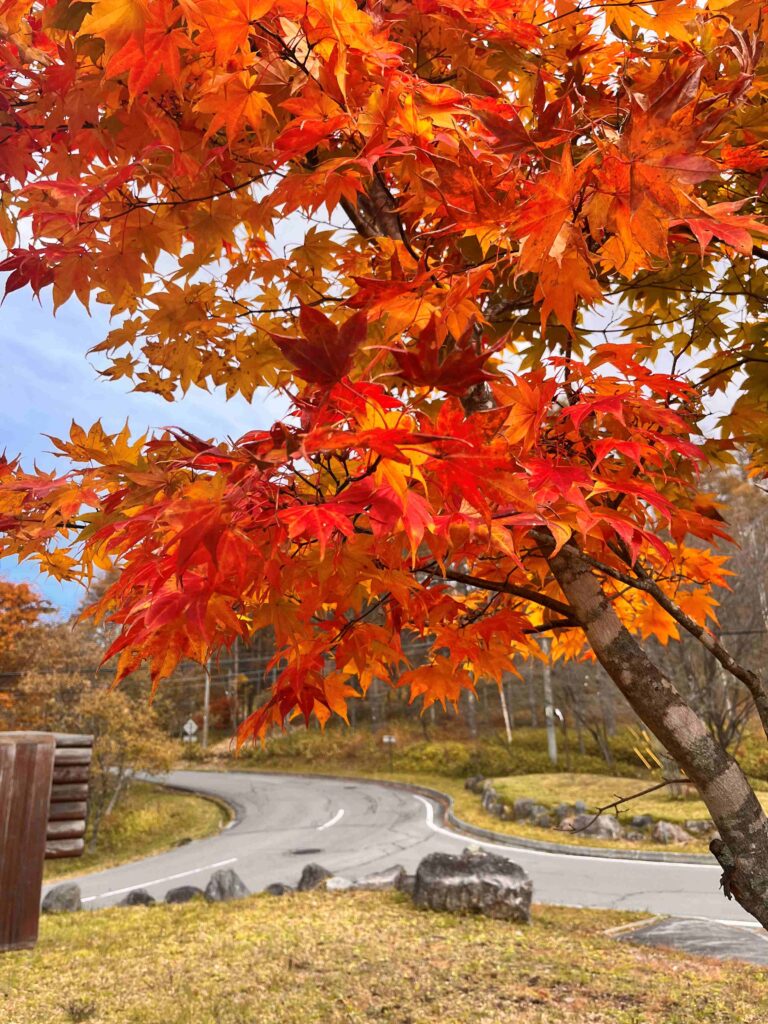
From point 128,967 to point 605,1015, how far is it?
317 cm

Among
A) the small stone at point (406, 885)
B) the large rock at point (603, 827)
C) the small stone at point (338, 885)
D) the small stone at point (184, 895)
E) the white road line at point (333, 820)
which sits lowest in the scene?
the white road line at point (333, 820)

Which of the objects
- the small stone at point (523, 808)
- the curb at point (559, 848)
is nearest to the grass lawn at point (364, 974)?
the curb at point (559, 848)

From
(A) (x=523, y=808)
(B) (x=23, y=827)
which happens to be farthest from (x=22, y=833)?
(A) (x=523, y=808)

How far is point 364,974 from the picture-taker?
4242 mm

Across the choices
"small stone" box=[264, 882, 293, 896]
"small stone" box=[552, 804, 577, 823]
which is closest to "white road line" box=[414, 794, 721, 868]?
"small stone" box=[552, 804, 577, 823]

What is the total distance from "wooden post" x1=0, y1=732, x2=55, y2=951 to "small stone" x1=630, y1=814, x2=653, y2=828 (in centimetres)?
1112

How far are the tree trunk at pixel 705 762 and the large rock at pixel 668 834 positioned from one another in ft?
34.9

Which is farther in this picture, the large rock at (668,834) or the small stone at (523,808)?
the small stone at (523,808)

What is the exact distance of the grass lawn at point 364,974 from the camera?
3609 mm

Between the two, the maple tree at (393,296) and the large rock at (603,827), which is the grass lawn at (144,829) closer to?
the large rock at (603,827)

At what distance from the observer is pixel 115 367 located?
2328 mm

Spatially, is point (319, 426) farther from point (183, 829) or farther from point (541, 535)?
point (183, 829)

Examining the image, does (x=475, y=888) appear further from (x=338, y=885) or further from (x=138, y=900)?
(x=138, y=900)

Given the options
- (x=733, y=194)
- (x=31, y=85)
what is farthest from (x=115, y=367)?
(x=733, y=194)
